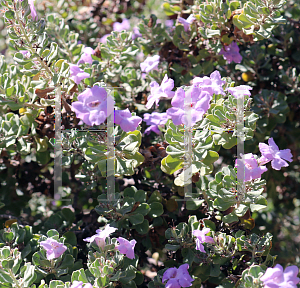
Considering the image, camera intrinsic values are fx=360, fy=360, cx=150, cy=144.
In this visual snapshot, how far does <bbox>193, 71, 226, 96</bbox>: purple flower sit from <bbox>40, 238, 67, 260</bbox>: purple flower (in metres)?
0.76

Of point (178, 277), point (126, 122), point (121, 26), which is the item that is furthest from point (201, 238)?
point (121, 26)

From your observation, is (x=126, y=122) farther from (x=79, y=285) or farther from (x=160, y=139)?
(x=79, y=285)

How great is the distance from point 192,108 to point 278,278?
24.2 inches

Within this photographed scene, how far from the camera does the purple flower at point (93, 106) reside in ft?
4.06

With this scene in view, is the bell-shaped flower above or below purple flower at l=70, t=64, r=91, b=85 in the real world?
below

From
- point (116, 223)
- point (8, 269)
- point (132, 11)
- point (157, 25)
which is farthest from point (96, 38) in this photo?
point (8, 269)

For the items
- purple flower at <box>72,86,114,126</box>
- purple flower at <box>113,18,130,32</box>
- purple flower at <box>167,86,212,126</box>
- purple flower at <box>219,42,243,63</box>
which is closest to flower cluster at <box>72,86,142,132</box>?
purple flower at <box>72,86,114,126</box>

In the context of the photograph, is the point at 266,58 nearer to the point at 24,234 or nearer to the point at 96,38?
the point at 96,38

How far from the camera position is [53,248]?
126cm

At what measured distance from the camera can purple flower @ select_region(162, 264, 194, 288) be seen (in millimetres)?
1275

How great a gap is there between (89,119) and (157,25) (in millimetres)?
814

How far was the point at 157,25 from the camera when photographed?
182cm

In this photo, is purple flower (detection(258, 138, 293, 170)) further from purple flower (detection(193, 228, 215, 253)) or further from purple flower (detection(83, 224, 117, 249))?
purple flower (detection(83, 224, 117, 249))

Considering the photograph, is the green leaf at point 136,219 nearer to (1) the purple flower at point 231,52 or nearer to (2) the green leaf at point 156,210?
(2) the green leaf at point 156,210
